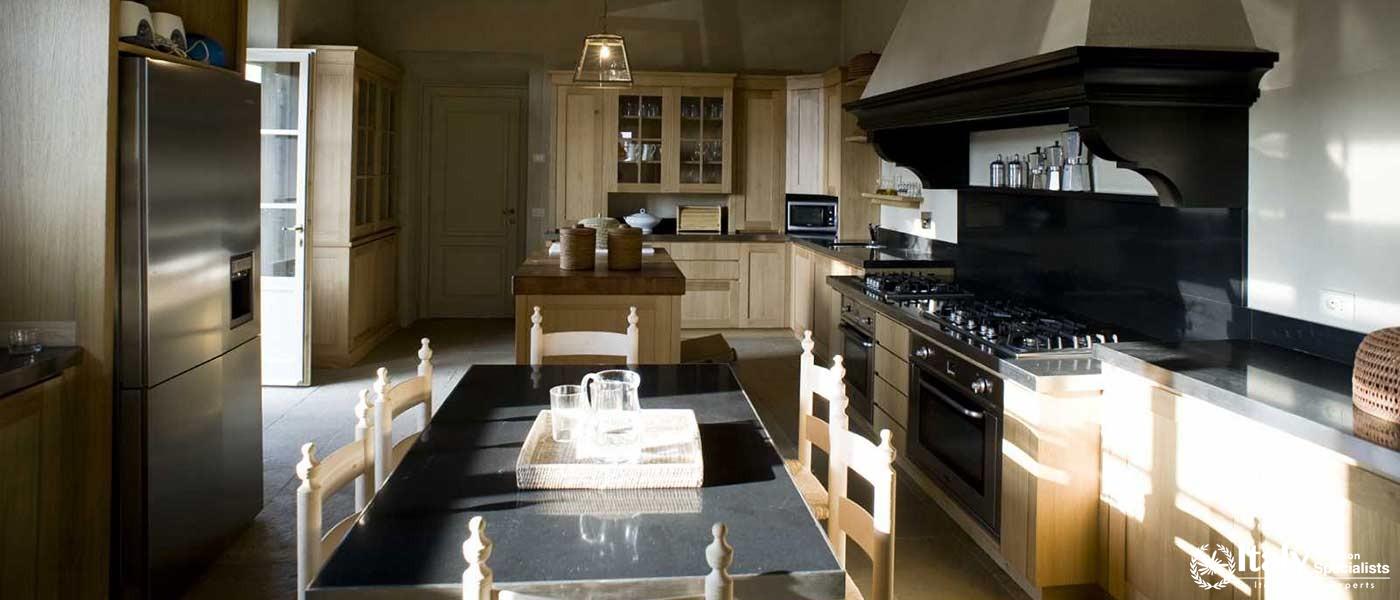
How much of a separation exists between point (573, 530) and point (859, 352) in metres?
3.52

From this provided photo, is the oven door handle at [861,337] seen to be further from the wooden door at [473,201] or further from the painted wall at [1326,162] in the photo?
Result: the wooden door at [473,201]

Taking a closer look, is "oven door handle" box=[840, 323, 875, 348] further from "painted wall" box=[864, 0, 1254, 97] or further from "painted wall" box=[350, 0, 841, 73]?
"painted wall" box=[350, 0, 841, 73]

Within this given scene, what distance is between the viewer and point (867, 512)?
208cm

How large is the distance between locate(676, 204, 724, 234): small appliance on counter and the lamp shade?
4.26 metres

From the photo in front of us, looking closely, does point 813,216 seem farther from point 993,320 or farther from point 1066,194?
point 993,320

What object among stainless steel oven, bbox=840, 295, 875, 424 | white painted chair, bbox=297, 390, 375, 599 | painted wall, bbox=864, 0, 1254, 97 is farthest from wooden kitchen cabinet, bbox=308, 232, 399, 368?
white painted chair, bbox=297, 390, 375, 599

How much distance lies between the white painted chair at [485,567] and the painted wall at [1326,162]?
2.14m

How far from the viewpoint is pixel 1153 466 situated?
112 inches

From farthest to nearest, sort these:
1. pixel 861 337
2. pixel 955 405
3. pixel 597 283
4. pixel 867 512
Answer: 1. pixel 861 337
2. pixel 597 283
3. pixel 955 405
4. pixel 867 512

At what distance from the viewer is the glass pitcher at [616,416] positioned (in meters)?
2.06

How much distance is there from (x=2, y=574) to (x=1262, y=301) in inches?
141

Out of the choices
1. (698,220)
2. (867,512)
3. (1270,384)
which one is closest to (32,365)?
(867,512)

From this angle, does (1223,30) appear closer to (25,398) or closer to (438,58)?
(25,398)

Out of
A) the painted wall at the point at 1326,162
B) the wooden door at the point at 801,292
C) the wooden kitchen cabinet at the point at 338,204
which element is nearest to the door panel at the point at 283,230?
the wooden kitchen cabinet at the point at 338,204
